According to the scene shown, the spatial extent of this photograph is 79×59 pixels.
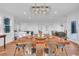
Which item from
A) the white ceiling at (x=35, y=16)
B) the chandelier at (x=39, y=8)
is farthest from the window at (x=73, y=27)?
the chandelier at (x=39, y=8)

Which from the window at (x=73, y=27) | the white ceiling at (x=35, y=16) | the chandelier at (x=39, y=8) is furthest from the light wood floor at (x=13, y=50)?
the chandelier at (x=39, y=8)

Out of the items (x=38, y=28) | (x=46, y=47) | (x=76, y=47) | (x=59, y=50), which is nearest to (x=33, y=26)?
(x=38, y=28)

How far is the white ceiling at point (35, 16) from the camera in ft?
9.53

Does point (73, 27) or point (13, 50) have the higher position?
point (73, 27)

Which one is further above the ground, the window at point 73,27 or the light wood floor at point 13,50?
the window at point 73,27

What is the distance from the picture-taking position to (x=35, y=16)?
9.73ft

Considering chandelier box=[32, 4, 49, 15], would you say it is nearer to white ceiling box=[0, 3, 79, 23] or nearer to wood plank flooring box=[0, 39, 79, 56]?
white ceiling box=[0, 3, 79, 23]

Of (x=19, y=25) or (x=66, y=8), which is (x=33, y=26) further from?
(x=66, y=8)

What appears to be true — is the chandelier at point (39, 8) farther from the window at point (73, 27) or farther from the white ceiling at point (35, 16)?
the window at point (73, 27)

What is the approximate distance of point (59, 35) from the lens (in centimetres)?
299

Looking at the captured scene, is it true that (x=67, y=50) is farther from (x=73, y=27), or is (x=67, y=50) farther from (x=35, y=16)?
(x=35, y=16)

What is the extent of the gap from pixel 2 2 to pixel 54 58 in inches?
49.7

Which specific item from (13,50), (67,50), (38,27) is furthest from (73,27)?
(13,50)

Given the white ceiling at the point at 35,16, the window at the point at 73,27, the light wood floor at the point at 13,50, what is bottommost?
the light wood floor at the point at 13,50
